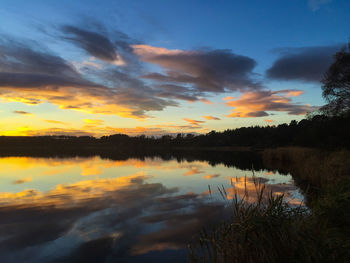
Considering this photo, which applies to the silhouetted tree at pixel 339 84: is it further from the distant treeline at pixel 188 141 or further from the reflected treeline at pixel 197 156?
the distant treeline at pixel 188 141

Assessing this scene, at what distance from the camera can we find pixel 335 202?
6469 mm

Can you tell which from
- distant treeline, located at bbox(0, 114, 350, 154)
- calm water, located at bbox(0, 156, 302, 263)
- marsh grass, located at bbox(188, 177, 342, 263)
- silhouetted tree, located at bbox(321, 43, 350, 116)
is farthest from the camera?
distant treeline, located at bbox(0, 114, 350, 154)

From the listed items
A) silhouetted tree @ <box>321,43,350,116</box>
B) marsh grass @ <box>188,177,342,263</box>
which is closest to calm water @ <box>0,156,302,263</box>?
marsh grass @ <box>188,177,342,263</box>

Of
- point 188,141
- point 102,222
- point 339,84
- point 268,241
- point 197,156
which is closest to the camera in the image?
point 268,241

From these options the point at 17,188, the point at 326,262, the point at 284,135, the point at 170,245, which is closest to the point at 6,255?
the point at 170,245

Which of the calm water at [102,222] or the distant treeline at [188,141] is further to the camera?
the distant treeline at [188,141]

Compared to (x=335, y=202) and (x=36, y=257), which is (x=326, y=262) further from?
(x=36, y=257)

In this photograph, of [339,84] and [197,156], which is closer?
[339,84]

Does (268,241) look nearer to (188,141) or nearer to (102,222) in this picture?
(102,222)

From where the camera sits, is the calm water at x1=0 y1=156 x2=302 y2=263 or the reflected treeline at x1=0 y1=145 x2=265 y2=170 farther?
the reflected treeline at x1=0 y1=145 x2=265 y2=170

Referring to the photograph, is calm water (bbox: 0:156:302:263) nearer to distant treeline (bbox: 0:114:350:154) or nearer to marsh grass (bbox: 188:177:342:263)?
marsh grass (bbox: 188:177:342:263)

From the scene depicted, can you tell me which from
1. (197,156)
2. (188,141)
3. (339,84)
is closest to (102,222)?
(339,84)

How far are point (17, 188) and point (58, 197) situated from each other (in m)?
5.22

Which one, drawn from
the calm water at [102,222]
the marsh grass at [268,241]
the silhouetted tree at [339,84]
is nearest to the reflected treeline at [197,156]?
the silhouetted tree at [339,84]
